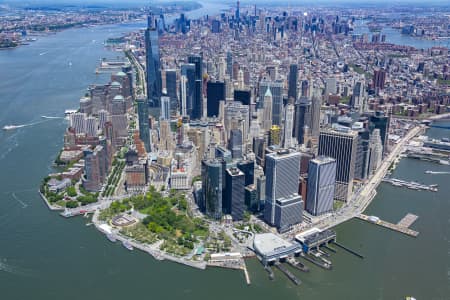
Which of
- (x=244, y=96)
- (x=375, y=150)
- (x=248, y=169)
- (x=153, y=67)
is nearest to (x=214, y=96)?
(x=244, y=96)

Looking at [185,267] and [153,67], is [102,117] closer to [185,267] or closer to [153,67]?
[153,67]

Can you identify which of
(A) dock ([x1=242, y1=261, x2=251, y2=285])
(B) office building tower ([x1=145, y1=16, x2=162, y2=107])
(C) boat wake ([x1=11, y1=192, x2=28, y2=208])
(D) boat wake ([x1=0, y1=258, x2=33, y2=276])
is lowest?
(D) boat wake ([x1=0, y1=258, x2=33, y2=276])

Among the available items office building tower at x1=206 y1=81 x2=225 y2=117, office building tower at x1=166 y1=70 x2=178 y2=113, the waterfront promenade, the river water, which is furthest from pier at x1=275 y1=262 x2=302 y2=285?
office building tower at x1=166 y1=70 x2=178 y2=113

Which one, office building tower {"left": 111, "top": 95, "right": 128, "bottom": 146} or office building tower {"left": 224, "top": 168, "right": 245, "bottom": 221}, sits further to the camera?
office building tower {"left": 111, "top": 95, "right": 128, "bottom": 146}

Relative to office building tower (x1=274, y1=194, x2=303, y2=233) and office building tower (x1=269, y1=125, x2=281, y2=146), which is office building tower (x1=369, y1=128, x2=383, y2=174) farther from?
office building tower (x1=274, y1=194, x2=303, y2=233)

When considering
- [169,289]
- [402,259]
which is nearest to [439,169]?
[402,259]

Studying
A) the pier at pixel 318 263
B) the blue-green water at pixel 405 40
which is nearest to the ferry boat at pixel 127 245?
the pier at pixel 318 263
